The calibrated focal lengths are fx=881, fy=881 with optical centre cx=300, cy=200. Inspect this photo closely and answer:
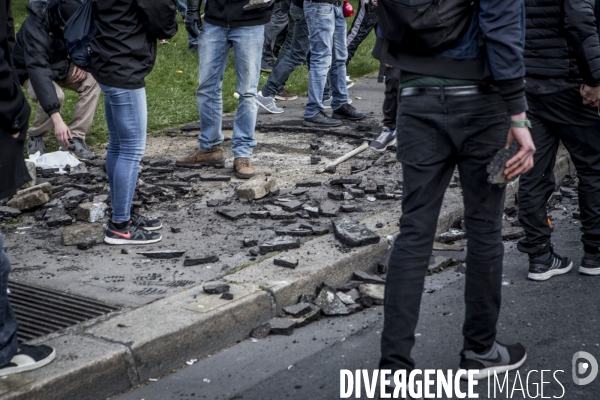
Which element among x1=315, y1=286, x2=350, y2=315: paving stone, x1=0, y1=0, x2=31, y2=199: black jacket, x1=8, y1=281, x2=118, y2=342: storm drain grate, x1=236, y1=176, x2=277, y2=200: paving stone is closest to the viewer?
x1=0, y1=0, x2=31, y2=199: black jacket

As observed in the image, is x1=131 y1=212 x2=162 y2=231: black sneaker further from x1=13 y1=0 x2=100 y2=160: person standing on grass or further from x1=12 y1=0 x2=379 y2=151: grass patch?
x1=12 y1=0 x2=379 y2=151: grass patch

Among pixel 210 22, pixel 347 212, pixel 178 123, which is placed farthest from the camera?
pixel 178 123

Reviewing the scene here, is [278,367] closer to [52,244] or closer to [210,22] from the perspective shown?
[52,244]

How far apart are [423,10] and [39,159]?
5.11 meters

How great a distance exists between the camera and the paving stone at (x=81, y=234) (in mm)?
5637

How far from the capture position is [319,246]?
5.48 metres

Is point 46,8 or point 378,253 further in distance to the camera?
point 46,8

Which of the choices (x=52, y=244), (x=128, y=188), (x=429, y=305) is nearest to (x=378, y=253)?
(x=429, y=305)

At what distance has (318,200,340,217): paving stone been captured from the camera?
20.6 ft

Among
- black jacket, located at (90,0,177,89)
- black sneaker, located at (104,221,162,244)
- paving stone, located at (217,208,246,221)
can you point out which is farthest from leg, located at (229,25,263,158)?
black sneaker, located at (104,221,162,244)

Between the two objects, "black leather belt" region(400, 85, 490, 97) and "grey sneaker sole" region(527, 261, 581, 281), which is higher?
"black leather belt" region(400, 85, 490, 97)

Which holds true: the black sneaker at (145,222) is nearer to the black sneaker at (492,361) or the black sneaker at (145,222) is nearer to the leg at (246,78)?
the leg at (246,78)

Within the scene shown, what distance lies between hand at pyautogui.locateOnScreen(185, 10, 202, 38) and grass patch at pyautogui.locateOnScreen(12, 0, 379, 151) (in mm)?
1649

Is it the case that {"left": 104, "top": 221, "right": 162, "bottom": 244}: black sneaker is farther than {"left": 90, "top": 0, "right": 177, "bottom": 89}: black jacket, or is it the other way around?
{"left": 104, "top": 221, "right": 162, "bottom": 244}: black sneaker
